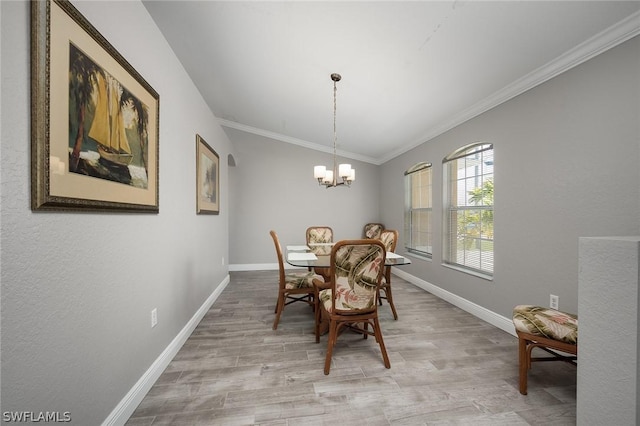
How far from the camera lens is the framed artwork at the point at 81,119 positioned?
867mm

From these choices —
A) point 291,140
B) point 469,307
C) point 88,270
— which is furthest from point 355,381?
point 291,140

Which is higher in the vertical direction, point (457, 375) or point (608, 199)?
point (608, 199)

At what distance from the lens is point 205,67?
2686mm

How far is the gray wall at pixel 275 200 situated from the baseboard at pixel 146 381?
2.67 m

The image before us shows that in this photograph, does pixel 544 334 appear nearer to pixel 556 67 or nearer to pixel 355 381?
pixel 355 381

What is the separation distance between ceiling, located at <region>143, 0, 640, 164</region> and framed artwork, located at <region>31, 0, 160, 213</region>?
0.93 metres

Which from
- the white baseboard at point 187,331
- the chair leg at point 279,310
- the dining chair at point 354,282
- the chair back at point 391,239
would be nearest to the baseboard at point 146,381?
the white baseboard at point 187,331

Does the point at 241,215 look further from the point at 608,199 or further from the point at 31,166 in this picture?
the point at 608,199

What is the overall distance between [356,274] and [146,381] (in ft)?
5.25

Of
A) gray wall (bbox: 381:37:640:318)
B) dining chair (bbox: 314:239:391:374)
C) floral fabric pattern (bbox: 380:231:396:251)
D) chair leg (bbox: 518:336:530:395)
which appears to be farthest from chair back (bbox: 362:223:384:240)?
chair leg (bbox: 518:336:530:395)

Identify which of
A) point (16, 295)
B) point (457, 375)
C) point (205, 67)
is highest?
point (205, 67)

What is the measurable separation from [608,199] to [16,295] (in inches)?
132

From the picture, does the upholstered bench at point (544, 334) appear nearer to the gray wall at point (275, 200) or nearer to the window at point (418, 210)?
the window at point (418, 210)

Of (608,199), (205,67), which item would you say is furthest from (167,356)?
(608,199)
